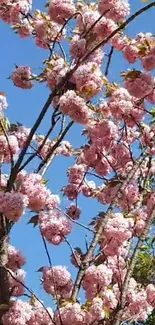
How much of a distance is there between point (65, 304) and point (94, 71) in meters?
1.46

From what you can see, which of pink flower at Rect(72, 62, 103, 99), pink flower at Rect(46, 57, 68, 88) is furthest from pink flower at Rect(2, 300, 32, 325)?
pink flower at Rect(46, 57, 68, 88)

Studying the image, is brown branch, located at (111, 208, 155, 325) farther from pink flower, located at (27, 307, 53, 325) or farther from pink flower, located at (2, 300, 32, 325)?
pink flower, located at (2, 300, 32, 325)

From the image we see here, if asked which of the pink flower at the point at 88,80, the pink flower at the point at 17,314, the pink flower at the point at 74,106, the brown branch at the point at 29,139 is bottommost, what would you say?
the pink flower at the point at 17,314

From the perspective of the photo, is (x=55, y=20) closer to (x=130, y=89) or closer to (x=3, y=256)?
(x=130, y=89)

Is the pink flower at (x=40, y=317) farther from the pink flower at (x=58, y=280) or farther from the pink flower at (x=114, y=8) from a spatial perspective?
the pink flower at (x=114, y=8)

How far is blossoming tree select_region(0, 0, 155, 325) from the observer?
3.84 m

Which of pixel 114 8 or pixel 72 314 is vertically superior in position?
pixel 114 8

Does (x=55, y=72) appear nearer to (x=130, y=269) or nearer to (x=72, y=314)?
(x=130, y=269)

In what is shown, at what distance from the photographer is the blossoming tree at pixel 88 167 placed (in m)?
3.84

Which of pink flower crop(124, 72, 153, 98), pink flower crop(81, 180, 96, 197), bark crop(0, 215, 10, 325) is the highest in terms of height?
pink flower crop(81, 180, 96, 197)

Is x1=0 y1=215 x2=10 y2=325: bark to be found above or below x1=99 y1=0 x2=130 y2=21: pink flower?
below

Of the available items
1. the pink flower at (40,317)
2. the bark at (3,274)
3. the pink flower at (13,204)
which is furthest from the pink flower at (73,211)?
the pink flower at (13,204)

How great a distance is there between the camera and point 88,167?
496 cm

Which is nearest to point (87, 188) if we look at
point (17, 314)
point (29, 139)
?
point (29, 139)
